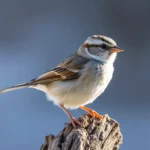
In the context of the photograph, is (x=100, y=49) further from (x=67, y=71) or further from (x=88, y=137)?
(x=88, y=137)

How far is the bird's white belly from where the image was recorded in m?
5.20

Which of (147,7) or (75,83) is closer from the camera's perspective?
(75,83)

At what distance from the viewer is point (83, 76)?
5.24 metres

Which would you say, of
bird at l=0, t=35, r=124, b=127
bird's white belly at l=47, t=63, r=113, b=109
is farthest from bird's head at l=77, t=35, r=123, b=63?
bird's white belly at l=47, t=63, r=113, b=109

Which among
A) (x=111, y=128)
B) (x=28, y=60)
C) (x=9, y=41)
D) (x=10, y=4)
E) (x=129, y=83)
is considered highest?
(x=10, y=4)

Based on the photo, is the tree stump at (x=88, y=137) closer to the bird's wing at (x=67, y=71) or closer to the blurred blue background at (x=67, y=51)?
the bird's wing at (x=67, y=71)

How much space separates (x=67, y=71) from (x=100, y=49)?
275mm

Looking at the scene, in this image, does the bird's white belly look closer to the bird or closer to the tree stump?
the bird

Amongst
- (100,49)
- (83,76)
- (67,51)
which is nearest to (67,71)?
(83,76)

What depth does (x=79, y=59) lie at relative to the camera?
5406 millimetres

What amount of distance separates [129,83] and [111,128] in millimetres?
4982

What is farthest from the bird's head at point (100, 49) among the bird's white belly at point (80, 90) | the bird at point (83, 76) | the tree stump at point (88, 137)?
the tree stump at point (88, 137)

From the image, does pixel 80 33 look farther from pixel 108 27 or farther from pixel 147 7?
pixel 147 7

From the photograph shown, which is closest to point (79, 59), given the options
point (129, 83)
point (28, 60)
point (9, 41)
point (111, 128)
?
point (111, 128)
